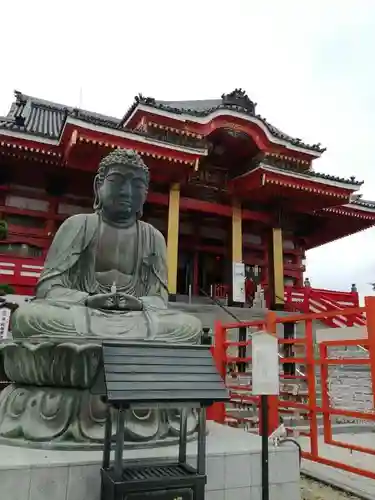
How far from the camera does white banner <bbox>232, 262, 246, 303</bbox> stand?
11336mm

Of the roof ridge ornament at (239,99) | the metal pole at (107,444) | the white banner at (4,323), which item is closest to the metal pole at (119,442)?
the metal pole at (107,444)

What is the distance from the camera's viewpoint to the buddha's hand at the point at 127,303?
3.44 meters

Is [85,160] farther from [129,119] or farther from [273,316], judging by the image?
[273,316]

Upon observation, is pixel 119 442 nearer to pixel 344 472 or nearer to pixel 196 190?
pixel 344 472

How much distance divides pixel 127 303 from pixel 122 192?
1.04m

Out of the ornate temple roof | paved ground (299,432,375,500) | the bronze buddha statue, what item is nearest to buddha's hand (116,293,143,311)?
the bronze buddha statue

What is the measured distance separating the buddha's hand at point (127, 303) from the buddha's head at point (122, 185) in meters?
0.87

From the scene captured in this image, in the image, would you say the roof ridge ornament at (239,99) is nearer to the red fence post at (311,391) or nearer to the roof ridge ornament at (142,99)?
the roof ridge ornament at (142,99)

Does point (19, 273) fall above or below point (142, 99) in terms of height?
below

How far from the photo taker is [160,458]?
267cm

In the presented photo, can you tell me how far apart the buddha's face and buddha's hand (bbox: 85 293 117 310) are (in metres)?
0.90

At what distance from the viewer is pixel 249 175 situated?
11938mm

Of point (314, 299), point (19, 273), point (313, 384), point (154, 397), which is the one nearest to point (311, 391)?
point (313, 384)

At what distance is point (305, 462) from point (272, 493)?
5.66 feet
